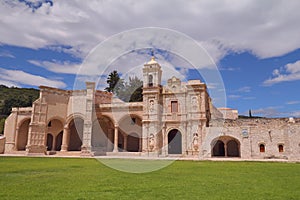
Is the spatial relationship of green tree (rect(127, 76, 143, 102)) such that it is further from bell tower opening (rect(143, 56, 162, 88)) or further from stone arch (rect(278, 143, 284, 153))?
stone arch (rect(278, 143, 284, 153))

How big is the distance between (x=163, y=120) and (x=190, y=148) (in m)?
4.49

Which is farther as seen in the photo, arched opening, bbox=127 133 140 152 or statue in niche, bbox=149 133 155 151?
arched opening, bbox=127 133 140 152

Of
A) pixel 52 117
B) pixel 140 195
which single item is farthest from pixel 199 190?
pixel 52 117

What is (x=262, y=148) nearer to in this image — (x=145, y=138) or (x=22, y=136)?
(x=145, y=138)

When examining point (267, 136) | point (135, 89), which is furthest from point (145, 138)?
point (135, 89)

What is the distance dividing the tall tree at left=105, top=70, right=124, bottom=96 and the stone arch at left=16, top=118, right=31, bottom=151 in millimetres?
17285

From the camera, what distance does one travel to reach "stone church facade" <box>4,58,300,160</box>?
1001 inches

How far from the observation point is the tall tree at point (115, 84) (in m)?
48.9

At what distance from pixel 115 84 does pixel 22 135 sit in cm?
1993

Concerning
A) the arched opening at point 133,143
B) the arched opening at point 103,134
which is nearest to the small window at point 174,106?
the arched opening at point 133,143

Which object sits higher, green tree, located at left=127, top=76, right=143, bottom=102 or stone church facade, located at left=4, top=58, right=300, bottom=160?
green tree, located at left=127, top=76, right=143, bottom=102

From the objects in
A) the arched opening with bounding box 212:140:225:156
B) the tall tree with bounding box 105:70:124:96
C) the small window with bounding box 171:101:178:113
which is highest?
the tall tree with bounding box 105:70:124:96

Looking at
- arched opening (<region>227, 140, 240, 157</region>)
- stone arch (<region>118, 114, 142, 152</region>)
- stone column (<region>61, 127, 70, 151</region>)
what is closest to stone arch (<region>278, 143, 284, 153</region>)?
arched opening (<region>227, 140, 240, 157</region>)

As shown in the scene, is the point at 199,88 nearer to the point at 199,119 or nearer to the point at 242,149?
the point at 199,119
